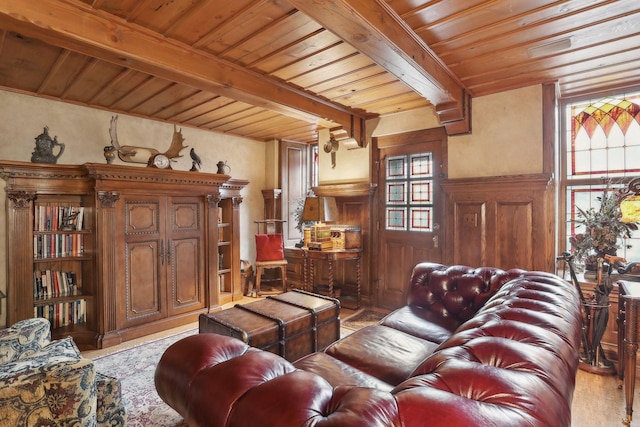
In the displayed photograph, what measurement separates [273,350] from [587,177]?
11.1 feet

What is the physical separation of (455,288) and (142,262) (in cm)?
304

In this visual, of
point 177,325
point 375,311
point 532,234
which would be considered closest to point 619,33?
point 532,234

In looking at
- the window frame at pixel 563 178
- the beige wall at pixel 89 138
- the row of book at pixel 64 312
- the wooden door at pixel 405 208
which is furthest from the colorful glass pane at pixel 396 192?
the row of book at pixel 64 312

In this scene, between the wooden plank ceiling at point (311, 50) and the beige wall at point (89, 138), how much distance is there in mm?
146

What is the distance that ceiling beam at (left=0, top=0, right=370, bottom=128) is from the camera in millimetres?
1813

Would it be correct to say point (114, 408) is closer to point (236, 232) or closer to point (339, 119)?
point (236, 232)

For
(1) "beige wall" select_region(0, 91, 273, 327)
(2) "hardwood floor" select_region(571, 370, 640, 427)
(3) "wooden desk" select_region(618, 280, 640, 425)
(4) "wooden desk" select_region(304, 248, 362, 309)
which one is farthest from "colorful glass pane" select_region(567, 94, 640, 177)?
(1) "beige wall" select_region(0, 91, 273, 327)

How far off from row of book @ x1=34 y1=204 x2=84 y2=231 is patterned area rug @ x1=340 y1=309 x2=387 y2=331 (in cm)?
296

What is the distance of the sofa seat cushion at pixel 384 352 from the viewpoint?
5.65 ft

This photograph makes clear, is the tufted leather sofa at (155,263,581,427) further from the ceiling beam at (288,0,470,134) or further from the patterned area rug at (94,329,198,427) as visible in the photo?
the ceiling beam at (288,0,470,134)

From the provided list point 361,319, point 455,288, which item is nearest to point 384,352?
point 455,288

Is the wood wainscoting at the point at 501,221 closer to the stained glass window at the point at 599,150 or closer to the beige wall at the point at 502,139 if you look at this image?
the beige wall at the point at 502,139

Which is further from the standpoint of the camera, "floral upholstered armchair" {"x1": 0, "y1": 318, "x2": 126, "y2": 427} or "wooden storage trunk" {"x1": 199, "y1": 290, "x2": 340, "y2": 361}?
"wooden storage trunk" {"x1": 199, "y1": 290, "x2": 340, "y2": 361}

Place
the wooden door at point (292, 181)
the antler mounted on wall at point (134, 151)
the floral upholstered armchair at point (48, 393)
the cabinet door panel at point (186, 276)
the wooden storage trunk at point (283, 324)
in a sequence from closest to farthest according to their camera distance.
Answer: the floral upholstered armchair at point (48, 393), the wooden storage trunk at point (283, 324), the antler mounted on wall at point (134, 151), the cabinet door panel at point (186, 276), the wooden door at point (292, 181)
